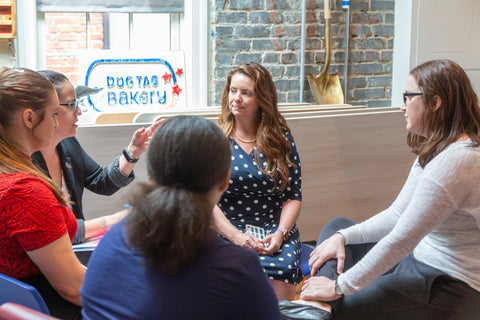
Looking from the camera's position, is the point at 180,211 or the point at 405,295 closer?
the point at 180,211

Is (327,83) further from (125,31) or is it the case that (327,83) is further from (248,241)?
(248,241)

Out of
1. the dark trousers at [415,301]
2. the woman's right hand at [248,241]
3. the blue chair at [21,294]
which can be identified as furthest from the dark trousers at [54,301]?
the woman's right hand at [248,241]

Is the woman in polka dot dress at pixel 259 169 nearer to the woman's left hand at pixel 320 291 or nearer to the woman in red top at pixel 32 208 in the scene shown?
the woman's left hand at pixel 320 291

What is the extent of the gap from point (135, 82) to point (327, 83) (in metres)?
1.44

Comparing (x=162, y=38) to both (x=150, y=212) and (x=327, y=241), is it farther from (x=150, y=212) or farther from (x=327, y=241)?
(x=150, y=212)

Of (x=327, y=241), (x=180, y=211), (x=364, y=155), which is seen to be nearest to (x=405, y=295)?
(x=327, y=241)

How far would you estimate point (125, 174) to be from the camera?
2.35 m

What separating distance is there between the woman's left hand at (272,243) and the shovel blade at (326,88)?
80.8 inches

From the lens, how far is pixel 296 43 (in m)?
4.20

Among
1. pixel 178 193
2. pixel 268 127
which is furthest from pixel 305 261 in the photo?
pixel 178 193

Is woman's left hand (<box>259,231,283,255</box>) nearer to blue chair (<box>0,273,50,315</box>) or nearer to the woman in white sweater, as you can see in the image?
the woman in white sweater

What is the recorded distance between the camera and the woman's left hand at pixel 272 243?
233cm

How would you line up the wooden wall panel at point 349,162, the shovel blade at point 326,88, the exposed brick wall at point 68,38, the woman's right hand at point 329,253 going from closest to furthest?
the woman's right hand at point 329,253 < the wooden wall panel at point 349,162 < the exposed brick wall at point 68,38 < the shovel blade at point 326,88

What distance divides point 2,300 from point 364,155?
94.0 inches
